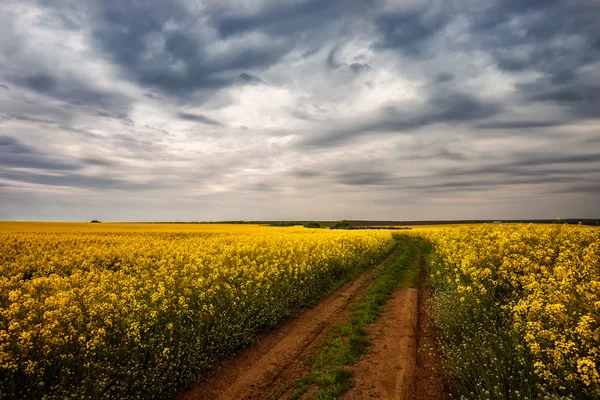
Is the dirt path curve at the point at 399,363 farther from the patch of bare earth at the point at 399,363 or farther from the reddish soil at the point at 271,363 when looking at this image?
the reddish soil at the point at 271,363

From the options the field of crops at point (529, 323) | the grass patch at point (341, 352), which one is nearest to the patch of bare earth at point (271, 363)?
the grass patch at point (341, 352)

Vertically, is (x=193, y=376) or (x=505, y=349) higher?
(x=505, y=349)

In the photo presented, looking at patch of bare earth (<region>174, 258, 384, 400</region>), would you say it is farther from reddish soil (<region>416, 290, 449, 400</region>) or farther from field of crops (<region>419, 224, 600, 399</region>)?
field of crops (<region>419, 224, 600, 399</region>)

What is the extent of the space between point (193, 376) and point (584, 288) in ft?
25.3

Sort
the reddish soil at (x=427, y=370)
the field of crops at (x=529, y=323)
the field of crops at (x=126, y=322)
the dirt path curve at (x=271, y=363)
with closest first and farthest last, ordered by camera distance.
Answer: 1. the field of crops at (x=529, y=323)
2. the field of crops at (x=126, y=322)
3. the reddish soil at (x=427, y=370)
4. the dirt path curve at (x=271, y=363)

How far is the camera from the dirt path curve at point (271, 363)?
5980mm

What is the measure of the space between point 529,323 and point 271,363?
17.1 feet

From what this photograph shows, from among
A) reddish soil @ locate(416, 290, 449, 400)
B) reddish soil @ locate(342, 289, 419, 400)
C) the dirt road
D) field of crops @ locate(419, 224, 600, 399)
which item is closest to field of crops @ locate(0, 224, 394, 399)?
the dirt road

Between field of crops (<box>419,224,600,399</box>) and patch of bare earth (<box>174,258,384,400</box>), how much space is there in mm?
3208

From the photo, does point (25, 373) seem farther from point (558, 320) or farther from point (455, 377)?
point (558, 320)

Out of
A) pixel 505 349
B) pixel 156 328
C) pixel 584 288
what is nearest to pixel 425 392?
pixel 505 349

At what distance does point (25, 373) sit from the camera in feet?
16.3

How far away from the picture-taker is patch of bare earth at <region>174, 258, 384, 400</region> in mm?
5980

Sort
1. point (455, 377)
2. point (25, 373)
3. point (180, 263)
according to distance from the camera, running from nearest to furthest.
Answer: point (25, 373)
point (455, 377)
point (180, 263)
